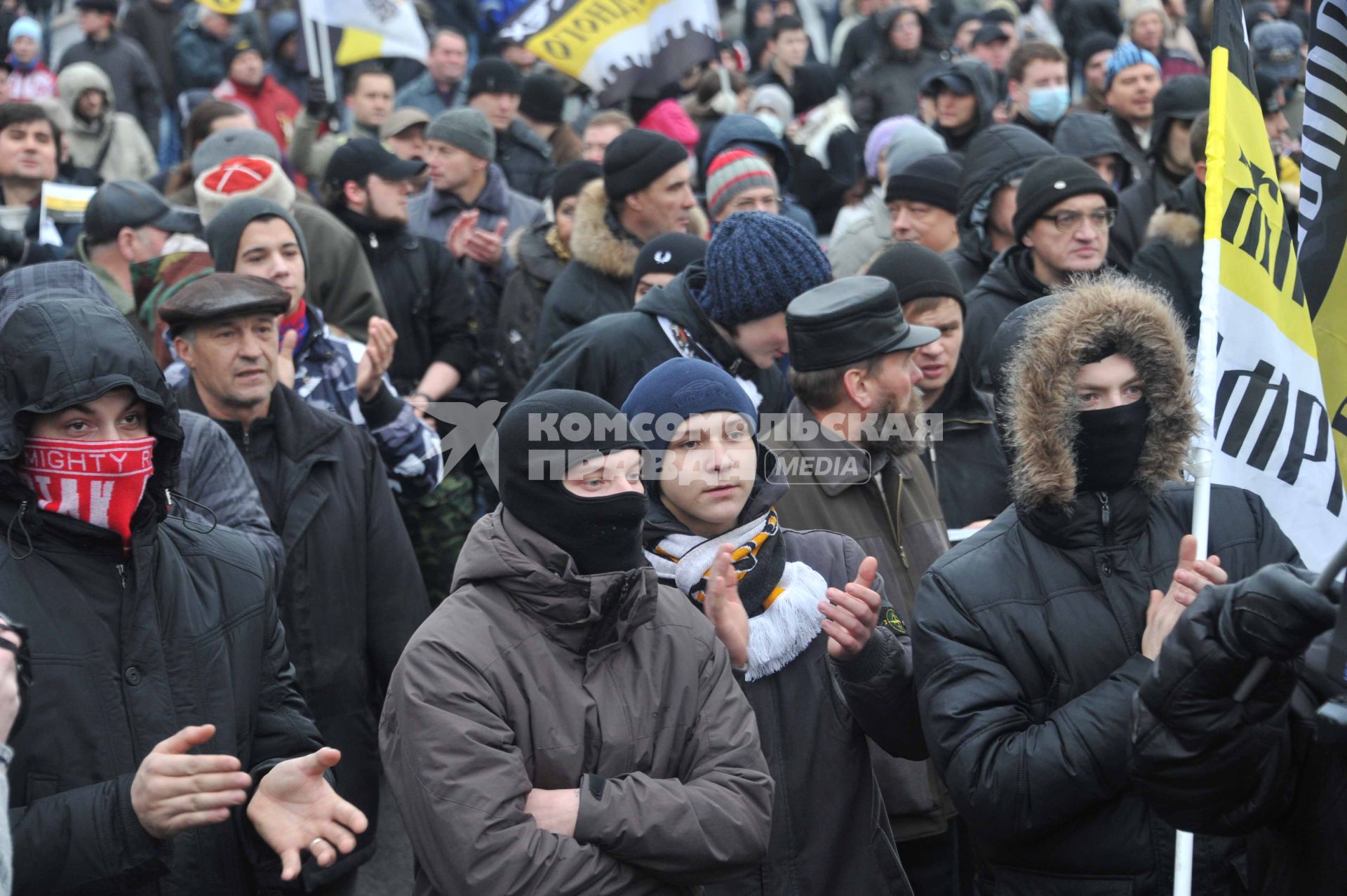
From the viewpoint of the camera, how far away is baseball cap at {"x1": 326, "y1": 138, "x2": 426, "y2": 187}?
7332 mm

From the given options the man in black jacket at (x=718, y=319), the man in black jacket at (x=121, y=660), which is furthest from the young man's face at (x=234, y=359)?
the man in black jacket at (x=121, y=660)

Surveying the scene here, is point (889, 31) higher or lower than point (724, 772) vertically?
higher

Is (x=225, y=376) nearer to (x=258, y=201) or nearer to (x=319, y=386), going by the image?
Answer: (x=319, y=386)

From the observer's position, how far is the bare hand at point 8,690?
2.74 meters

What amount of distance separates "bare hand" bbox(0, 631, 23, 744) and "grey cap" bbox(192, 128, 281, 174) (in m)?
4.90

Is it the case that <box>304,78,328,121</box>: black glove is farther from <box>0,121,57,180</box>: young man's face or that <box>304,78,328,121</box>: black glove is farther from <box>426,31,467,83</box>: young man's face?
<box>426,31,467,83</box>: young man's face

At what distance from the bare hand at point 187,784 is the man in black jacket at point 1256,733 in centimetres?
176

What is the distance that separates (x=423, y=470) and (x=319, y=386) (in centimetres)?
49

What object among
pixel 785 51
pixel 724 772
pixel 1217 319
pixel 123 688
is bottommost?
pixel 724 772

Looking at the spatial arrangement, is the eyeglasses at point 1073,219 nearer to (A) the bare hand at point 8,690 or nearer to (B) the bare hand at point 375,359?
(B) the bare hand at point 375,359

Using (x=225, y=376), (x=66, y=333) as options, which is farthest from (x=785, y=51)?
(x=66, y=333)

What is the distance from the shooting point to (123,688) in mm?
3174

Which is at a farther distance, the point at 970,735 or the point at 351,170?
the point at 351,170

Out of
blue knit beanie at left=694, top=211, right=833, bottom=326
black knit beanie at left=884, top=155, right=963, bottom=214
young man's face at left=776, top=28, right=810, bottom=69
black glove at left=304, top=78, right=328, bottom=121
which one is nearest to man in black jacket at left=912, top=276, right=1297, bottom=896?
blue knit beanie at left=694, top=211, right=833, bottom=326
